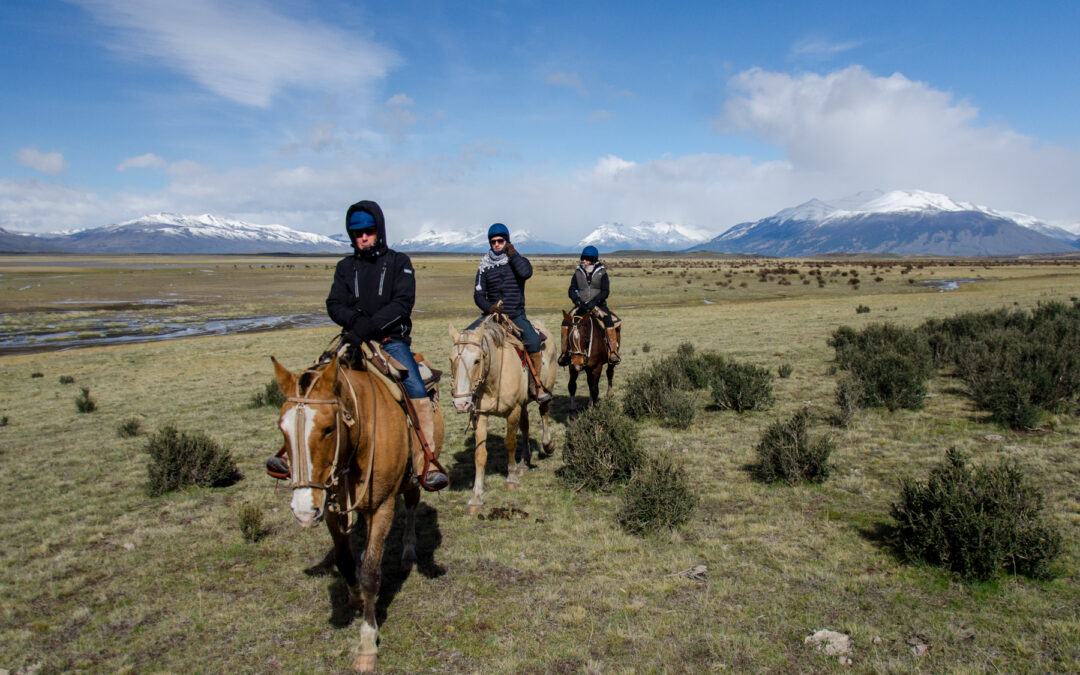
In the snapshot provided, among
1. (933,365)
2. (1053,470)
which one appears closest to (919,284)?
(933,365)

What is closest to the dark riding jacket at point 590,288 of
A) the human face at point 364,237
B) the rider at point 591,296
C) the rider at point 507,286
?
the rider at point 591,296

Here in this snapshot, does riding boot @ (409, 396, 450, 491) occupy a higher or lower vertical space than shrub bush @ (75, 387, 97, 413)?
higher

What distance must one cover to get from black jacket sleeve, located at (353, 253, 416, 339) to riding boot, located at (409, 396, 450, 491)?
0.78 metres

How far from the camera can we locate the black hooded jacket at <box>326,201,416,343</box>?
529 cm

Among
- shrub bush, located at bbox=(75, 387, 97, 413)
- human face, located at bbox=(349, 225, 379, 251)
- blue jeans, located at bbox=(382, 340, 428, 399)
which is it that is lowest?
shrub bush, located at bbox=(75, 387, 97, 413)

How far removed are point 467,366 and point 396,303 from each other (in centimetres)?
190

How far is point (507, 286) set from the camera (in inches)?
340

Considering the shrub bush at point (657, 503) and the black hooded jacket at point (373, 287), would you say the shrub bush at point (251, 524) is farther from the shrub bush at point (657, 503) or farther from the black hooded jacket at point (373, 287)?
the shrub bush at point (657, 503)

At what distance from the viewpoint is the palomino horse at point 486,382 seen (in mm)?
7027

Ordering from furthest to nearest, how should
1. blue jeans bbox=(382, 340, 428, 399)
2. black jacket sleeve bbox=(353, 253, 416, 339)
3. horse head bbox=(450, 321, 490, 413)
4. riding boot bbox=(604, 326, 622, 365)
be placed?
riding boot bbox=(604, 326, 622, 365), horse head bbox=(450, 321, 490, 413), blue jeans bbox=(382, 340, 428, 399), black jacket sleeve bbox=(353, 253, 416, 339)

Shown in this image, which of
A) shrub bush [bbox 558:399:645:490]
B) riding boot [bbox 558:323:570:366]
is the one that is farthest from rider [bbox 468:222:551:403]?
riding boot [bbox 558:323:570:366]

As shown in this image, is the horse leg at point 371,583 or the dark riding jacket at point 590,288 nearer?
the horse leg at point 371,583

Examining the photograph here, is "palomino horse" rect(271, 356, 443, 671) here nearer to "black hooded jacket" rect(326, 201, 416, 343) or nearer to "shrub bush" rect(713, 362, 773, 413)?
"black hooded jacket" rect(326, 201, 416, 343)

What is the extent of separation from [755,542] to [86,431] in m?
14.6
